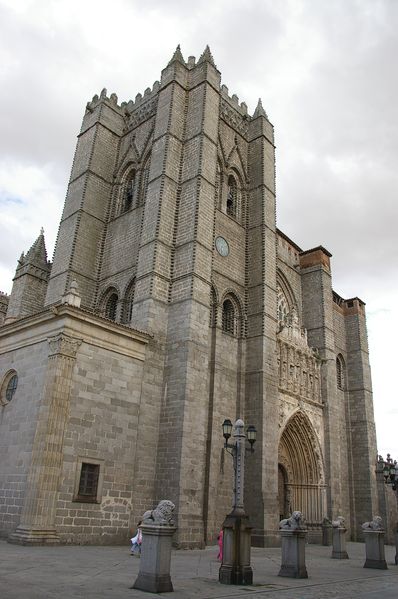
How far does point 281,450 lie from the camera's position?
2191cm

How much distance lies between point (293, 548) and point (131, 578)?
3357 millimetres

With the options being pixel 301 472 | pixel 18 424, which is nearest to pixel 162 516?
pixel 18 424

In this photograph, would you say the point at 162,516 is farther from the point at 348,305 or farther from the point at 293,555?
the point at 348,305

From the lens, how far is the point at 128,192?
23.2 m

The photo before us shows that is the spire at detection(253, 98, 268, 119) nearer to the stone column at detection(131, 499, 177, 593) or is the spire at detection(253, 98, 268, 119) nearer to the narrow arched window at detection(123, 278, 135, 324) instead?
the narrow arched window at detection(123, 278, 135, 324)

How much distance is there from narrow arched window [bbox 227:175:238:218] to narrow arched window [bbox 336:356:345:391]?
11103 millimetres

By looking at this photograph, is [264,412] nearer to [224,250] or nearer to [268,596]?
[224,250]

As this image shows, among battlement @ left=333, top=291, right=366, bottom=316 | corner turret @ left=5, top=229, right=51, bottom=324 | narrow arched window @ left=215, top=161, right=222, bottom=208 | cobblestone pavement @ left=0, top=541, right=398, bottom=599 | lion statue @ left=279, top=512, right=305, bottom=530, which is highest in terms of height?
narrow arched window @ left=215, top=161, right=222, bottom=208

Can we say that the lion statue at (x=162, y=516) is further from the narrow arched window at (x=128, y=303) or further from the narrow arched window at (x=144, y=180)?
the narrow arched window at (x=144, y=180)

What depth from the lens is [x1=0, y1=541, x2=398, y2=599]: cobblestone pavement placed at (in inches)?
262

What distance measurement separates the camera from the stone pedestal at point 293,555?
374 inches

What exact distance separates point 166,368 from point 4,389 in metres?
4.98

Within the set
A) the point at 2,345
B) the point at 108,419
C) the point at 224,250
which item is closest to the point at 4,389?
the point at 2,345

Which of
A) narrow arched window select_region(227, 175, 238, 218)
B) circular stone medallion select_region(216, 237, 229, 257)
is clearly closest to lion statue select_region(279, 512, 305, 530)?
circular stone medallion select_region(216, 237, 229, 257)
